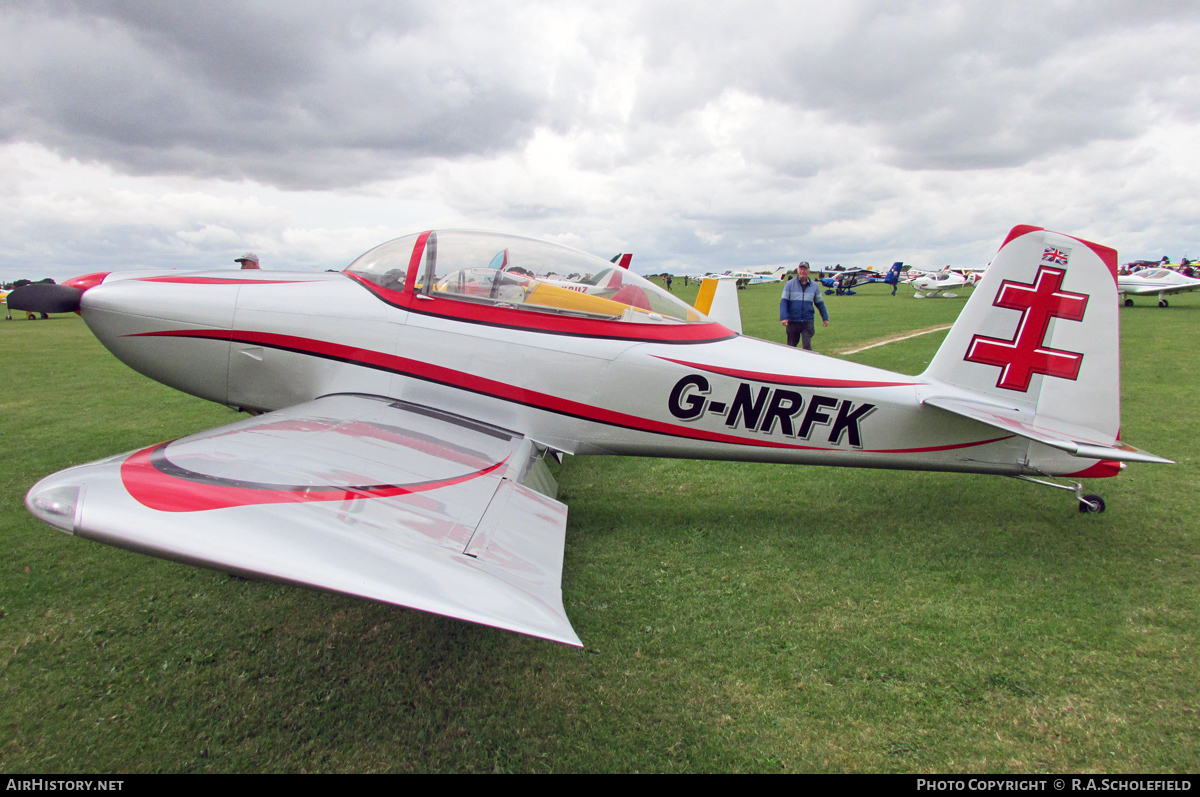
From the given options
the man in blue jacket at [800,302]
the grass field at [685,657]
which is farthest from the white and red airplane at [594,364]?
the man in blue jacket at [800,302]

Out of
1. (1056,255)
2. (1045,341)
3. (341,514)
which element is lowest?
(341,514)

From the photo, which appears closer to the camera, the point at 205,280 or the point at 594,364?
the point at 594,364

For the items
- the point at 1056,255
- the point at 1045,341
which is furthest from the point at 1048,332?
the point at 1056,255

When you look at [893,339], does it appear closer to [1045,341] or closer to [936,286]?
[1045,341]

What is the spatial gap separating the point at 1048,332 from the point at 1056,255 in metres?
0.49

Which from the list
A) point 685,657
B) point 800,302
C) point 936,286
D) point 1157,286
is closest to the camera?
point 685,657

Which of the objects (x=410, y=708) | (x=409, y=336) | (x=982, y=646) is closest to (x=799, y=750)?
(x=982, y=646)

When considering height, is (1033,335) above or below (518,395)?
above

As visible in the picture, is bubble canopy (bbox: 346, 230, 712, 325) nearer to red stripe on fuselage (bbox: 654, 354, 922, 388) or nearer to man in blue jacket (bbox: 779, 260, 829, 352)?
A: red stripe on fuselage (bbox: 654, 354, 922, 388)

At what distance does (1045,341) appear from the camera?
382cm

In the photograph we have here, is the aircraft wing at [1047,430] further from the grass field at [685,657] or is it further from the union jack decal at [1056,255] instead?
the union jack decal at [1056,255]

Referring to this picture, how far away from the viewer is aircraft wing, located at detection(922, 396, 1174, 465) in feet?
10.6

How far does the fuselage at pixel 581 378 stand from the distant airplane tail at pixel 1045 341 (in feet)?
0.74

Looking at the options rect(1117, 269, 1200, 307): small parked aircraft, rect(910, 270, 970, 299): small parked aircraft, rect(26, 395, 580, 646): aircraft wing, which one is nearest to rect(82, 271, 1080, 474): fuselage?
rect(26, 395, 580, 646): aircraft wing
